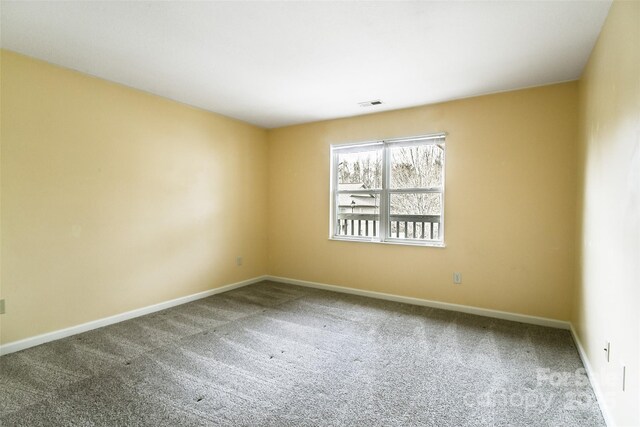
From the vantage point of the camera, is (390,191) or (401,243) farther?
(390,191)

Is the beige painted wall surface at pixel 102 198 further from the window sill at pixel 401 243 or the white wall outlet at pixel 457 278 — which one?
the white wall outlet at pixel 457 278

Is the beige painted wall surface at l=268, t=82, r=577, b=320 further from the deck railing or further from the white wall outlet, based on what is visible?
the deck railing

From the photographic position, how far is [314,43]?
2344 mm

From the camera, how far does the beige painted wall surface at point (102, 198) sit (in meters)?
2.54

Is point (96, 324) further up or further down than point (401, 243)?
further down

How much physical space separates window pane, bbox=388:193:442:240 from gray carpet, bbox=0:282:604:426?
3.44 feet

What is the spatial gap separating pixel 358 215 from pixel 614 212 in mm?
2843

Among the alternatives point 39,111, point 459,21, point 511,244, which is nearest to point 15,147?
point 39,111

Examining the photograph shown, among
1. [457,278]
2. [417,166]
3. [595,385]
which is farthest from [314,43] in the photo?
[595,385]

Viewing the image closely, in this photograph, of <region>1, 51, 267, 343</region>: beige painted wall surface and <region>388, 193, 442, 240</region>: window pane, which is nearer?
<region>1, 51, 267, 343</region>: beige painted wall surface

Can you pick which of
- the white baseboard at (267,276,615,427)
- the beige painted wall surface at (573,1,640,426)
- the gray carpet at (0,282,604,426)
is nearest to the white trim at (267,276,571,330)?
the white baseboard at (267,276,615,427)

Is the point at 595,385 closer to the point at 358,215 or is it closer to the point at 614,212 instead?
the point at 614,212

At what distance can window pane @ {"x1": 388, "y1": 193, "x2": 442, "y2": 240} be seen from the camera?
380 centimetres

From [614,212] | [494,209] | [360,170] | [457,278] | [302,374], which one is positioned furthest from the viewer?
[360,170]
